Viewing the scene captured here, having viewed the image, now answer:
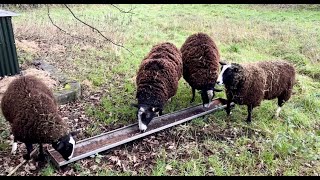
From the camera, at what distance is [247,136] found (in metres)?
6.51

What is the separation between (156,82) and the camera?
6.74 meters

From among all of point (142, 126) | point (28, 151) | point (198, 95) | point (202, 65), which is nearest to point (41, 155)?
point (28, 151)

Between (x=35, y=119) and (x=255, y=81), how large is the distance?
4644 mm

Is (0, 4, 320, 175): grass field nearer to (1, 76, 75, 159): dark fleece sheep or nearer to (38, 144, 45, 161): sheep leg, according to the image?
(38, 144, 45, 161): sheep leg

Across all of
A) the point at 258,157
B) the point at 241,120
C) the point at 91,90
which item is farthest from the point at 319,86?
the point at 91,90

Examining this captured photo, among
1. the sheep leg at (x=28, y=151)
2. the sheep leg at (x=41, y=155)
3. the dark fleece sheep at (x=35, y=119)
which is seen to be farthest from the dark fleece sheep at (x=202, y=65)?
the sheep leg at (x=28, y=151)

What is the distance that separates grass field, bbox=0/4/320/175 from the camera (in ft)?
18.2

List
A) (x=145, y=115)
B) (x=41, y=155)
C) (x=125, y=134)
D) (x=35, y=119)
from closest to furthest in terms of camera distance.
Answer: (x=35, y=119) → (x=41, y=155) → (x=125, y=134) → (x=145, y=115)

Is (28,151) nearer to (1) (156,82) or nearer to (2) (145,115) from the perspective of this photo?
(2) (145,115)

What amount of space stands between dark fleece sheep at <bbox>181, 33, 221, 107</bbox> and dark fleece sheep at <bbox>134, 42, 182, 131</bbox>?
417 millimetres

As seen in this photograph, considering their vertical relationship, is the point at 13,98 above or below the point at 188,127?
above

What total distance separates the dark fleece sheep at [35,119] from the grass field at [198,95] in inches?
18.6
